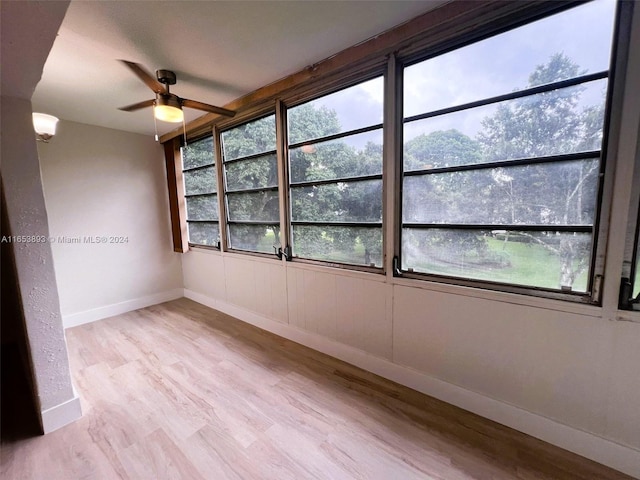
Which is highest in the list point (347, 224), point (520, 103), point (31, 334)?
point (520, 103)

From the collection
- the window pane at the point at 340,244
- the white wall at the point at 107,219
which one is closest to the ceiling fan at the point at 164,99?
the window pane at the point at 340,244

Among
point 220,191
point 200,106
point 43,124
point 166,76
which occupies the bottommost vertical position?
point 220,191

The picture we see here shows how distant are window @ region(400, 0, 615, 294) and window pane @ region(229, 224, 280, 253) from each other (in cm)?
149

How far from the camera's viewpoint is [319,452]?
146cm

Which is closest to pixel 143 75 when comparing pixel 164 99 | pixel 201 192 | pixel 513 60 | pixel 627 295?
pixel 164 99

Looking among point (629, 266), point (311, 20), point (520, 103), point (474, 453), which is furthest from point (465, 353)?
point (311, 20)

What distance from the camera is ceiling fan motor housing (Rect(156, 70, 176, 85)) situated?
2117 mm

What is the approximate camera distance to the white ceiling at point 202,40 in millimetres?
1508

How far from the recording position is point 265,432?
1.60 metres

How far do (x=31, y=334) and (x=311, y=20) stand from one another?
256 centimetres

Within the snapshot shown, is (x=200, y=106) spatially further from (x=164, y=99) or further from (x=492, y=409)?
(x=492, y=409)

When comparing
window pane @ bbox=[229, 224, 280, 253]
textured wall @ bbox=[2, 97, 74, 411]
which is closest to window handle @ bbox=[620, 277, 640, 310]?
window pane @ bbox=[229, 224, 280, 253]

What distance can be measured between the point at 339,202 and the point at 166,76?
1.76 m

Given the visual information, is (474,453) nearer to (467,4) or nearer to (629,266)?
(629,266)
